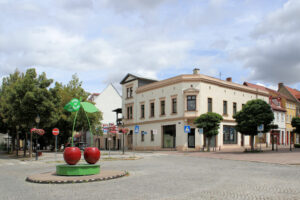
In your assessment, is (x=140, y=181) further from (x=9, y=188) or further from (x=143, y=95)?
(x=143, y=95)

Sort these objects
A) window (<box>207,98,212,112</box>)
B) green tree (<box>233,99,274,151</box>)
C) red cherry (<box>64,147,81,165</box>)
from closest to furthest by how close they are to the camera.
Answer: red cherry (<box>64,147,81,165</box>) → green tree (<box>233,99,274,151</box>) → window (<box>207,98,212,112</box>)

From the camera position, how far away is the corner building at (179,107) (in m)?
40.0

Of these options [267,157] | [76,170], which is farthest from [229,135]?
[76,170]

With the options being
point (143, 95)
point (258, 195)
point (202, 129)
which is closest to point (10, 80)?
point (143, 95)

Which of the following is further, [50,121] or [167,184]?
[50,121]

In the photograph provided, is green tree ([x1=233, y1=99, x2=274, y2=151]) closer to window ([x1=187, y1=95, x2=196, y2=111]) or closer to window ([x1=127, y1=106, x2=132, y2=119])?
window ([x1=187, y1=95, x2=196, y2=111])

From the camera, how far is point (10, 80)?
39.0m

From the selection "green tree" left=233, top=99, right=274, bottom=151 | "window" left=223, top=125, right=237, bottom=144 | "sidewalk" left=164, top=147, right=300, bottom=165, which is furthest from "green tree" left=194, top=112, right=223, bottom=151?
"window" left=223, top=125, right=237, bottom=144

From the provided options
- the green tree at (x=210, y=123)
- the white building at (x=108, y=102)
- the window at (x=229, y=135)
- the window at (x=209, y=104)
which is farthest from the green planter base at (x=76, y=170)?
the white building at (x=108, y=102)

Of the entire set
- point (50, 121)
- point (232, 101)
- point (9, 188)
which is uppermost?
point (232, 101)

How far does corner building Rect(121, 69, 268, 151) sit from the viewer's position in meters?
40.0

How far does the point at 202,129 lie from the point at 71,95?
1977 cm

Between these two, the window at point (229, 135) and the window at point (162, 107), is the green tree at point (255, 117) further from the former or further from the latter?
the window at point (162, 107)

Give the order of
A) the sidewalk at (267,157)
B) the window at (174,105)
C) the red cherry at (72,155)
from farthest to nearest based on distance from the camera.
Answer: the window at (174,105)
the sidewalk at (267,157)
the red cherry at (72,155)
